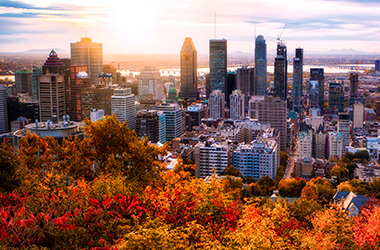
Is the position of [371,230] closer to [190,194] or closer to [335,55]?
[190,194]

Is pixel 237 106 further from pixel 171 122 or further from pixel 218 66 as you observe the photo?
pixel 171 122

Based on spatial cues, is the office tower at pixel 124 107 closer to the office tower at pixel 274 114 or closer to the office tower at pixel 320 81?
the office tower at pixel 274 114

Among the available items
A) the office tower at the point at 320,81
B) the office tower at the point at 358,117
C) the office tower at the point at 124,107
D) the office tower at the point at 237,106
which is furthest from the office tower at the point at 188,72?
the office tower at the point at 124,107

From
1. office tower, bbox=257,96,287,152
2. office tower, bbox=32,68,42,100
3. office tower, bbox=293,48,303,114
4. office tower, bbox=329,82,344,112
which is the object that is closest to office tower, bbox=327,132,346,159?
office tower, bbox=257,96,287,152

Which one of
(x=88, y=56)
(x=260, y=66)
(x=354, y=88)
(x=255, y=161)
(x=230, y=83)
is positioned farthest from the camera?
(x=260, y=66)

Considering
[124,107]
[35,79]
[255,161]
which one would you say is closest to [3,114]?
[35,79]

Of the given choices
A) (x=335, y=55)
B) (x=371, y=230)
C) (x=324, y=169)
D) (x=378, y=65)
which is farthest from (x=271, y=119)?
(x=335, y=55)
